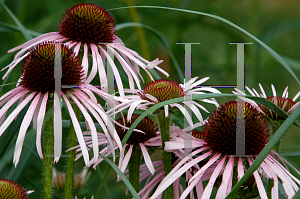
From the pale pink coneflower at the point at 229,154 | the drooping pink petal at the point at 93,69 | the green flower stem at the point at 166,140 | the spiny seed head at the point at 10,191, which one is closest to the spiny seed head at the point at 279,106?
the pale pink coneflower at the point at 229,154

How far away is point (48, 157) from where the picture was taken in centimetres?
45

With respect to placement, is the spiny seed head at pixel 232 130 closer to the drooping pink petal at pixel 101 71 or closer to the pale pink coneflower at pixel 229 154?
the pale pink coneflower at pixel 229 154

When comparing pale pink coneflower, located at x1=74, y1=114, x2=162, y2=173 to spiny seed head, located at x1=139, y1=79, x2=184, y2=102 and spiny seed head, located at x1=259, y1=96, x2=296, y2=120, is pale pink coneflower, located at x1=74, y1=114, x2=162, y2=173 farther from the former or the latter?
spiny seed head, located at x1=259, y1=96, x2=296, y2=120

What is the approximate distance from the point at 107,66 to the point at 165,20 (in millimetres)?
1024

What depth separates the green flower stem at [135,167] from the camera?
514 mm

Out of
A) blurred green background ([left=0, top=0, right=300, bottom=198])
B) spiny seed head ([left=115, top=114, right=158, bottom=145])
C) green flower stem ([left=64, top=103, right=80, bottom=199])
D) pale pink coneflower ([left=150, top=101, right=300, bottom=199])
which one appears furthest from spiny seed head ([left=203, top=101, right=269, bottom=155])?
blurred green background ([left=0, top=0, right=300, bottom=198])

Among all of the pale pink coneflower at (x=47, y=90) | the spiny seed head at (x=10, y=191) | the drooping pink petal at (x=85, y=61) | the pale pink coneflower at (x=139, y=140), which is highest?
the drooping pink petal at (x=85, y=61)

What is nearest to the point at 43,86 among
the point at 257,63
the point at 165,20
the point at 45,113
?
the point at 45,113

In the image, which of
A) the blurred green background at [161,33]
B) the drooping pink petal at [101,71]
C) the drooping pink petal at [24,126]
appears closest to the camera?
the drooping pink petal at [24,126]

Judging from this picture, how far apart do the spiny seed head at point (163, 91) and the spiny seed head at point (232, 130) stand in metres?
0.07

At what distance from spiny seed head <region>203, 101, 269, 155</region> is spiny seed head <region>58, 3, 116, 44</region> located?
10.4 inches

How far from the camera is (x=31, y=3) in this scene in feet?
4.50

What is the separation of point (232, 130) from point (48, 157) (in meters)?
0.27

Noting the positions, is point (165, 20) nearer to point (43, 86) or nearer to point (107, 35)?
point (107, 35)
